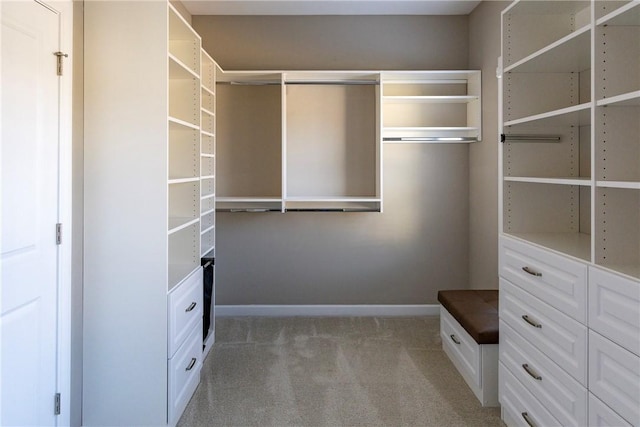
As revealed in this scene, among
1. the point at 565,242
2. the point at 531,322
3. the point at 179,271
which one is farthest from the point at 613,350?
the point at 179,271

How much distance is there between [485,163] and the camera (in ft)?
11.9

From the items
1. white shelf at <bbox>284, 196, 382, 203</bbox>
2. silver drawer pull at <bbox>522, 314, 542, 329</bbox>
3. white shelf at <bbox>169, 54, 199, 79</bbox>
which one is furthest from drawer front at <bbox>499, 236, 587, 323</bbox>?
white shelf at <bbox>169, 54, 199, 79</bbox>

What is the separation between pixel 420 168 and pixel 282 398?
8.05 ft

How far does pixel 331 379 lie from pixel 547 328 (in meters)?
1.45

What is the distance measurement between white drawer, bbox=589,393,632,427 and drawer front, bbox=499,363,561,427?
0.23m

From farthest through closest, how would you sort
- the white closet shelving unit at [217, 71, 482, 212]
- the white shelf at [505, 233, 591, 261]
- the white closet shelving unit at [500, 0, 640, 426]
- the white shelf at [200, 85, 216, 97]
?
the white closet shelving unit at [217, 71, 482, 212]
the white shelf at [200, 85, 216, 97]
the white shelf at [505, 233, 591, 261]
the white closet shelving unit at [500, 0, 640, 426]

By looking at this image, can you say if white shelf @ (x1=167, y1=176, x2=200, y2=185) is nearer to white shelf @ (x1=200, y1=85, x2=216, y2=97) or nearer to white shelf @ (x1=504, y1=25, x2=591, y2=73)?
white shelf @ (x1=200, y1=85, x2=216, y2=97)

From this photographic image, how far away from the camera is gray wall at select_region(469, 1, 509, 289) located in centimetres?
343

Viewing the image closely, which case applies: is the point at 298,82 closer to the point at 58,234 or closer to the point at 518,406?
the point at 58,234

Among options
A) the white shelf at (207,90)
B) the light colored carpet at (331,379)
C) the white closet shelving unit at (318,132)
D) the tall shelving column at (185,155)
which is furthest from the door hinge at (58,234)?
the white closet shelving unit at (318,132)

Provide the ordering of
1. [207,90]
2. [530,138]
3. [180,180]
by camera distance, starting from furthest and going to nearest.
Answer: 1. [207,90]
2. [180,180]
3. [530,138]

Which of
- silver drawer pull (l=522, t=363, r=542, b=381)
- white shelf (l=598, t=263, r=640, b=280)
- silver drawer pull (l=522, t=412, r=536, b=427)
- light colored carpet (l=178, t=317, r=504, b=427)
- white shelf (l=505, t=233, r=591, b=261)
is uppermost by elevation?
white shelf (l=505, t=233, r=591, b=261)

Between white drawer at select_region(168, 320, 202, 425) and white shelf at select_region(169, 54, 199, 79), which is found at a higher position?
white shelf at select_region(169, 54, 199, 79)

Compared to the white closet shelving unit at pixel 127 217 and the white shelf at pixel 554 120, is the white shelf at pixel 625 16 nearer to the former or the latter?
the white shelf at pixel 554 120
